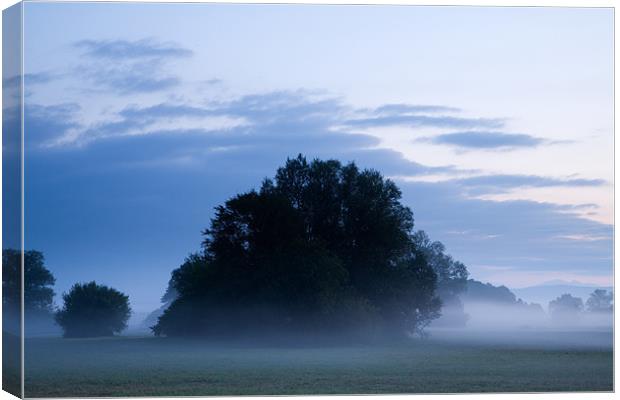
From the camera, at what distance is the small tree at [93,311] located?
88.0 ft

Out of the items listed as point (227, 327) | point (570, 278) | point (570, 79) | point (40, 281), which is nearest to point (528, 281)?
point (570, 278)

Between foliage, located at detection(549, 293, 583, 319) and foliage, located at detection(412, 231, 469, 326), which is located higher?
foliage, located at detection(412, 231, 469, 326)

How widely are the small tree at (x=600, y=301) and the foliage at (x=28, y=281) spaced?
1087 cm

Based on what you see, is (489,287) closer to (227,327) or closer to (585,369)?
(585,369)

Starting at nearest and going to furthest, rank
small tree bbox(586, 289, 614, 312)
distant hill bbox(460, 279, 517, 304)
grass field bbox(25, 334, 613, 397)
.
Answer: grass field bbox(25, 334, 613, 397)
small tree bbox(586, 289, 614, 312)
distant hill bbox(460, 279, 517, 304)

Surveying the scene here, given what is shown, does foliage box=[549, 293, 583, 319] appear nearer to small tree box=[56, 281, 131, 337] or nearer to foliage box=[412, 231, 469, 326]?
foliage box=[412, 231, 469, 326]

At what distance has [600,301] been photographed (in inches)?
1022

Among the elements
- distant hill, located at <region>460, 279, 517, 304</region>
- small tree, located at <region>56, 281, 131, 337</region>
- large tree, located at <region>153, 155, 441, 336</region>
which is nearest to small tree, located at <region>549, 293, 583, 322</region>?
distant hill, located at <region>460, 279, 517, 304</region>

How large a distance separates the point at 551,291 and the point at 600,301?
3.53 feet

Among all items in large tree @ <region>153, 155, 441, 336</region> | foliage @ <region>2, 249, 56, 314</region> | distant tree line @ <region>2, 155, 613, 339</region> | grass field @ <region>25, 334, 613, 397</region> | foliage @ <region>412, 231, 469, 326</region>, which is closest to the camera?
foliage @ <region>2, 249, 56, 314</region>

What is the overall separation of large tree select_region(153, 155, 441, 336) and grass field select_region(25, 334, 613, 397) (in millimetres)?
1132

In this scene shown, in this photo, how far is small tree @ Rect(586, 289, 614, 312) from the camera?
25372mm

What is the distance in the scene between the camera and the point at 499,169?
2530 centimetres

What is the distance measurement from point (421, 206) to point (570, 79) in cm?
434
